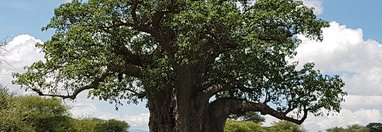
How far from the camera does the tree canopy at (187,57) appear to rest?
15.9 meters

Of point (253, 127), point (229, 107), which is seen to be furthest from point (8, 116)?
point (253, 127)

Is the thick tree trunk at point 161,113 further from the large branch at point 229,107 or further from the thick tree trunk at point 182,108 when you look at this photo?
the large branch at point 229,107

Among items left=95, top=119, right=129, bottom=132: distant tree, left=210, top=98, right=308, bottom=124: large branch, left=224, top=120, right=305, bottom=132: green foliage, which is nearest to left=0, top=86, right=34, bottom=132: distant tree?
left=210, top=98, right=308, bottom=124: large branch

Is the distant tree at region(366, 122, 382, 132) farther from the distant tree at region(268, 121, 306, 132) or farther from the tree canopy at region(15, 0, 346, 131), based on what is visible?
the tree canopy at region(15, 0, 346, 131)

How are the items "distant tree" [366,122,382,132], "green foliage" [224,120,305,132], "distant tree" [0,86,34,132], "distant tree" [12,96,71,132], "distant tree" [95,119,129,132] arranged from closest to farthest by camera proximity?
1. "distant tree" [0,86,34,132]
2. "distant tree" [12,96,71,132]
3. "green foliage" [224,120,305,132]
4. "distant tree" [95,119,129,132]
5. "distant tree" [366,122,382,132]

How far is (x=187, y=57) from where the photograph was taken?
16047 mm

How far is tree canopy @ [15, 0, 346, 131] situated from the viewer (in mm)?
15875

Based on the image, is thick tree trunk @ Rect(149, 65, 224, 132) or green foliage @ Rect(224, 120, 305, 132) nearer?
thick tree trunk @ Rect(149, 65, 224, 132)

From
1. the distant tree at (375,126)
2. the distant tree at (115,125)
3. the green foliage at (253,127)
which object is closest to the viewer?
the green foliage at (253,127)

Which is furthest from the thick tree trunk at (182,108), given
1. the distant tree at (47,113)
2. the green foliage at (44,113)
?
the distant tree at (47,113)

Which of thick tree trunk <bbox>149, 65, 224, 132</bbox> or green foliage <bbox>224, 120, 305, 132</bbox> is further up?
green foliage <bbox>224, 120, 305, 132</bbox>

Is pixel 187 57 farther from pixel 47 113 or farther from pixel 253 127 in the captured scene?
pixel 253 127

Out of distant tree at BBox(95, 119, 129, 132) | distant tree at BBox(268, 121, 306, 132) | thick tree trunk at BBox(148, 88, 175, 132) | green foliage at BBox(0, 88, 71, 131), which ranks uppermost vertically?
distant tree at BBox(95, 119, 129, 132)

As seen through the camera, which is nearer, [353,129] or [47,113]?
[47,113]
